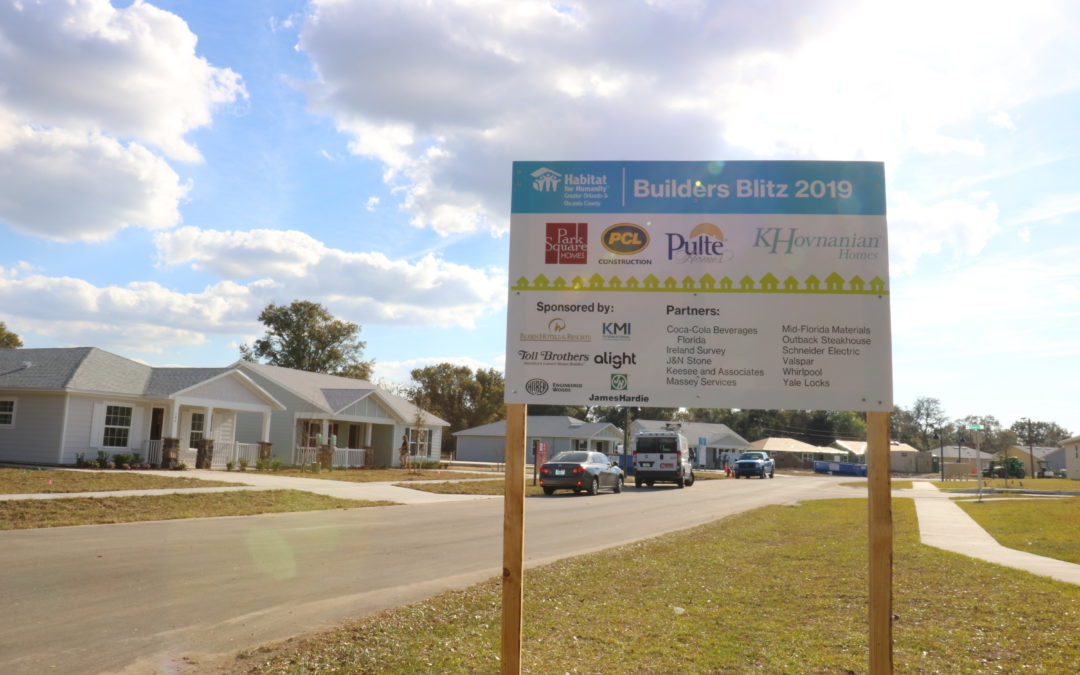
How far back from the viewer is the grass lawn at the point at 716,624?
5.51m

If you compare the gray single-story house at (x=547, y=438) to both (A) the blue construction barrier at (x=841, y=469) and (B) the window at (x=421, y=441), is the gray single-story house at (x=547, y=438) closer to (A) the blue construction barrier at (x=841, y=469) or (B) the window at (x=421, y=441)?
(B) the window at (x=421, y=441)

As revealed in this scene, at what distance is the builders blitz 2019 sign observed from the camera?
4.94 metres

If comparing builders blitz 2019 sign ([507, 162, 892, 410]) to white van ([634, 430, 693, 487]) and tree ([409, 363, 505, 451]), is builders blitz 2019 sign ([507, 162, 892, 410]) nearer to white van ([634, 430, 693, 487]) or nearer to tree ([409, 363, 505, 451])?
white van ([634, 430, 693, 487])

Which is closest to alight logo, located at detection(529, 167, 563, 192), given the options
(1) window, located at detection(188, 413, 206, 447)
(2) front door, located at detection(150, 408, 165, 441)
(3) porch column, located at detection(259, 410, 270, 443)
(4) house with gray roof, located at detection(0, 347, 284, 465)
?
(4) house with gray roof, located at detection(0, 347, 284, 465)

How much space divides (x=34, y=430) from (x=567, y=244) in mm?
28176

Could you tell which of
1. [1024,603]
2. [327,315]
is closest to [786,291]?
[1024,603]

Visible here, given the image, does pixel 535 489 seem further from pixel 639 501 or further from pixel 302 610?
pixel 302 610

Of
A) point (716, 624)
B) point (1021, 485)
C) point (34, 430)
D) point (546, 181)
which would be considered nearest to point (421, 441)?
point (34, 430)

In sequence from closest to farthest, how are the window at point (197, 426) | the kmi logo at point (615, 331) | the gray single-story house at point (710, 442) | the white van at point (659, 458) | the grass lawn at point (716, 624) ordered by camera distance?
1. the kmi logo at point (615, 331)
2. the grass lawn at point (716, 624)
3. the window at point (197, 426)
4. the white van at point (659, 458)
5. the gray single-story house at point (710, 442)

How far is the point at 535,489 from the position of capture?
28156 millimetres

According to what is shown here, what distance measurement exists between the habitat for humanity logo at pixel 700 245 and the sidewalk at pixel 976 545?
7.10 metres

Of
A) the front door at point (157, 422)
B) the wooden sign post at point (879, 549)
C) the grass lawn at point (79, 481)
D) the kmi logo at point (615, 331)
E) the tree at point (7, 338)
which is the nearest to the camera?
the wooden sign post at point (879, 549)

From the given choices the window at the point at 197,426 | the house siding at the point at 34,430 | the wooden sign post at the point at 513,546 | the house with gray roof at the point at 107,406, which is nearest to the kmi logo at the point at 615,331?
the wooden sign post at the point at 513,546

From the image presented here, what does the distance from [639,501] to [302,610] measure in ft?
57.2
